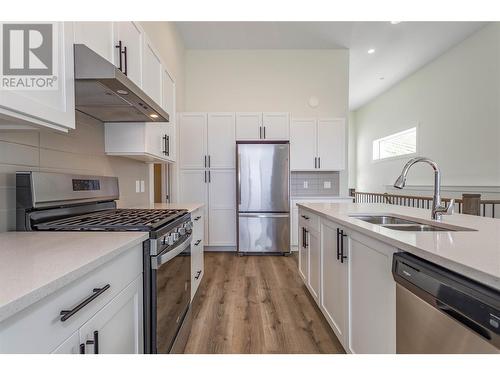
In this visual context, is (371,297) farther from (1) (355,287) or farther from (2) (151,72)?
(2) (151,72)

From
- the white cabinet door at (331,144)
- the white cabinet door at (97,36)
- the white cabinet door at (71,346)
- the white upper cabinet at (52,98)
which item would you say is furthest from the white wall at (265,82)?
the white cabinet door at (71,346)

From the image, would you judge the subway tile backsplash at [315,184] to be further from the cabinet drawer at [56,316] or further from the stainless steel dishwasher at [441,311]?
the cabinet drawer at [56,316]

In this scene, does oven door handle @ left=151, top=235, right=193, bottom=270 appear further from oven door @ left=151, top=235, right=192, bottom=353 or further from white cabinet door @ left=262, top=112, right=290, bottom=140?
white cabinet door @ left=262, top=112, right=290, bottom=140

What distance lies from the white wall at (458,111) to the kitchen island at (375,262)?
341 cm

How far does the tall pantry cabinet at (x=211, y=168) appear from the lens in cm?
430

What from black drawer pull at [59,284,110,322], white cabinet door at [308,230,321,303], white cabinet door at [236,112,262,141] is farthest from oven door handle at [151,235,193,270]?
white cabinet door at [236,112,262,141]

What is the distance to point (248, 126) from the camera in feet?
14.2

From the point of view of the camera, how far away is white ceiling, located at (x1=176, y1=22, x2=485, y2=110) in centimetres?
411

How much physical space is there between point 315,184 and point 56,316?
14.7 feet

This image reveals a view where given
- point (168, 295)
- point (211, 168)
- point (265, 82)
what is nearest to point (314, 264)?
point (168, 295)
